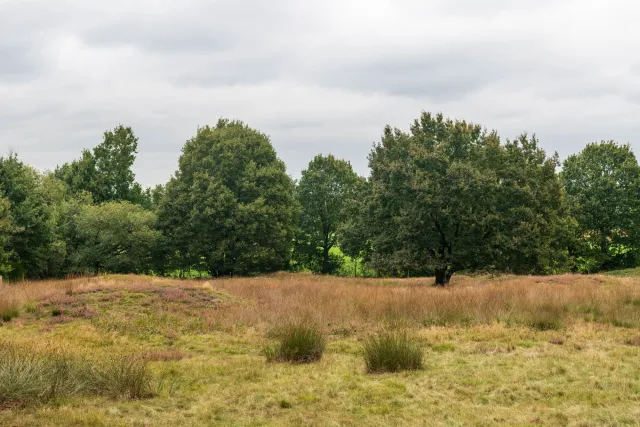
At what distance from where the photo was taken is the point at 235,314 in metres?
15.6

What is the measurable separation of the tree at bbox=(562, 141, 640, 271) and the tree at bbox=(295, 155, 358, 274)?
22.5m

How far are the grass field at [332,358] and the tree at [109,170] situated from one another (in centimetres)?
3817

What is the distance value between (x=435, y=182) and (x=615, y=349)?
18963 mm

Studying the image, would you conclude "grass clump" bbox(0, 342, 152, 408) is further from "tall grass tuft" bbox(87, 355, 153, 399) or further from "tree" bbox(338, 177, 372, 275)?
"tree" bbox(338, 177, 372, 275)

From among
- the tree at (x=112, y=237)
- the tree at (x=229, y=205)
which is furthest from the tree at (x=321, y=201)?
the tree at (x=112, y=237)

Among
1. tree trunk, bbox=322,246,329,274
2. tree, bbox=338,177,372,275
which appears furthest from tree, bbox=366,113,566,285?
tree trunk, bbox=322,246,329,274

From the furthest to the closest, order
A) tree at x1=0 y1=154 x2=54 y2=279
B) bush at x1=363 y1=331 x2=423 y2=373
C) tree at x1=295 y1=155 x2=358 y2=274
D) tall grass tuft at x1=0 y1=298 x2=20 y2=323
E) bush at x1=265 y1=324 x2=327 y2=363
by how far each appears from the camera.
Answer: tree at x1=295 y1=155 x2=358 y2=274
tree at x1=0 y1=154 x2=54 y2=279
tall grass tuft at x1=0 y1=298 x2=20 y2=323
bush at x1=265 y1=324 x2=327 y2=363
bush at x1=363 y1=331 x2=423 y2=373

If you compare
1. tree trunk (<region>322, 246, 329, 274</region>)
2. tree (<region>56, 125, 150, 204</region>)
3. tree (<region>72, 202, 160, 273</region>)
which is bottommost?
tree trunk (<region>322, 246, 329, 274</region>)

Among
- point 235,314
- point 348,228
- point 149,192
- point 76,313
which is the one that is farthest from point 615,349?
point 149,192

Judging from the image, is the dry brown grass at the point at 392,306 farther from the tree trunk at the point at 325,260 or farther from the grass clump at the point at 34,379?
the tree trunk at the point at 325,260

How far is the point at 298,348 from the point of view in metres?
9.77

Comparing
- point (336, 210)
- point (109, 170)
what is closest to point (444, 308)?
point (336, 210)

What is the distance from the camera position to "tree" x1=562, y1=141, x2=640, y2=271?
45500 mm

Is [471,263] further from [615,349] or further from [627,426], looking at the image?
[627,426]
